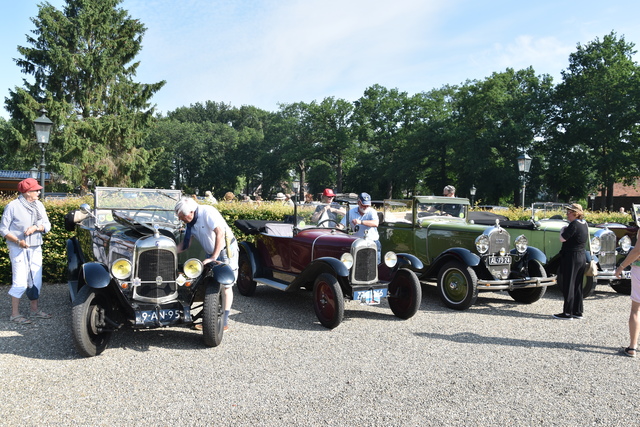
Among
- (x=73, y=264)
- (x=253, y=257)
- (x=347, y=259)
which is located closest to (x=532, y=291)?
A: (x=347, y=259)

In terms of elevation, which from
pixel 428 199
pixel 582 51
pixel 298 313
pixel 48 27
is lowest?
pixel 298 313

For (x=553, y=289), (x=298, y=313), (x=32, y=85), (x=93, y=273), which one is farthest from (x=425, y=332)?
(x=32, y=85)

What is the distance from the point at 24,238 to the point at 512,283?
6.48 m

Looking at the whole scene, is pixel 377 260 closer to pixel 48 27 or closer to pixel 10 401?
pixel 10 401

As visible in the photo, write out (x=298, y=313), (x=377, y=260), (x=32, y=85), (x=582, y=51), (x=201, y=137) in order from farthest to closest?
(x=201, y=137) < (x=582, y=51) < (x=32, y=85) < (x=298, y=313) < (x=377, y=260)

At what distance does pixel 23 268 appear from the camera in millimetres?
5523

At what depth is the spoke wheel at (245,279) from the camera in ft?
25.3

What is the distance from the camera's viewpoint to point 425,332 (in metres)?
5.63

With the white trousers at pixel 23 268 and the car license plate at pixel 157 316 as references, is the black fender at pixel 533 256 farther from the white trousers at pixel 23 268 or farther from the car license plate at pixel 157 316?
the white trousers at pixel 23 268

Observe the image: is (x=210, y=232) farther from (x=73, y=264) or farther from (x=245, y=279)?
(x=245, y=279)

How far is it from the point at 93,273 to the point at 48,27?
25365 millimetres

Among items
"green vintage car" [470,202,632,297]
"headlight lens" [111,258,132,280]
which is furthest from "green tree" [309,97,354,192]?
"headlight lens" [111,258,132,280]

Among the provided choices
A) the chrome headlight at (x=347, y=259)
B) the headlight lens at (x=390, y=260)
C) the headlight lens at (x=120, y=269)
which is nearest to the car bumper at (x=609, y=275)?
the headlight lens at (x=390, y=260)

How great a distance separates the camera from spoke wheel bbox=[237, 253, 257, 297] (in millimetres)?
7715
